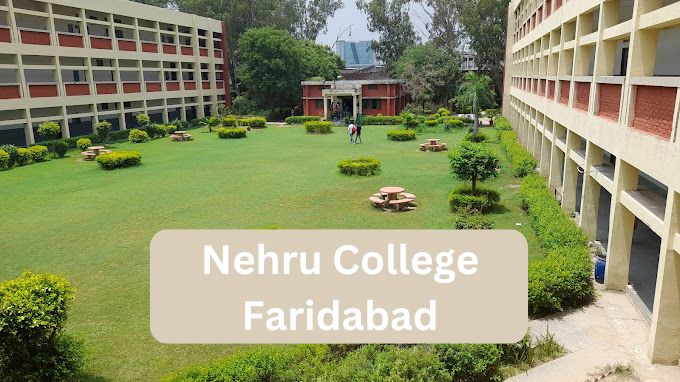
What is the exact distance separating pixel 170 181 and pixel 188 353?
12.0m

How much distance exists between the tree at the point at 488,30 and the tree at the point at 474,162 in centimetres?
3591

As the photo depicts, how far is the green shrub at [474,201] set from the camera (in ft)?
42.1

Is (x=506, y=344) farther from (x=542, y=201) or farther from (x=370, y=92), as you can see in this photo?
(x=370, y=92)

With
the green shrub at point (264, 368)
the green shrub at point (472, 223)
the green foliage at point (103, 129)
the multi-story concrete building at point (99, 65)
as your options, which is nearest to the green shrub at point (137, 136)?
the green foliage at point (103, 129)

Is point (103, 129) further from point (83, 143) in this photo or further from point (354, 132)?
point (354, 132)

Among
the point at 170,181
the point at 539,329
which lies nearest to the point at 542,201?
the point at 539,329

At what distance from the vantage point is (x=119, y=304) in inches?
321

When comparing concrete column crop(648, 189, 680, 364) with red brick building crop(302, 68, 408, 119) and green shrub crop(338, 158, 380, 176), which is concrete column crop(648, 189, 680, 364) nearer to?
green shrub crop(338, 158, 380, 176)

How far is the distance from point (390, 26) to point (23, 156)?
1674 inches

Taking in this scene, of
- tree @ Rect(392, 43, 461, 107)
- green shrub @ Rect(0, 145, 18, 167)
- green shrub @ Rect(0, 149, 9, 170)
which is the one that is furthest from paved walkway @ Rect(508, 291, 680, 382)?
tree @ Rect(392, 43, 461, 107)

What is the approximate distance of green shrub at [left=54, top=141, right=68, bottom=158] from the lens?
23375mm

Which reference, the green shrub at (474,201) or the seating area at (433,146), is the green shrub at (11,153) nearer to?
the seating area at (433,146)

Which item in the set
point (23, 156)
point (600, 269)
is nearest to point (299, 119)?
point (23, 156)

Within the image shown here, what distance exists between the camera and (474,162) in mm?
12781
